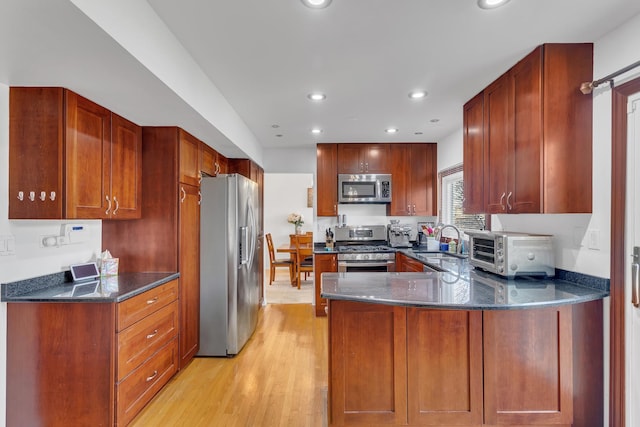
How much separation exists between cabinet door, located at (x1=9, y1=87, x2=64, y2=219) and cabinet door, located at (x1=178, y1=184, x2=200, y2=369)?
100 centimetres

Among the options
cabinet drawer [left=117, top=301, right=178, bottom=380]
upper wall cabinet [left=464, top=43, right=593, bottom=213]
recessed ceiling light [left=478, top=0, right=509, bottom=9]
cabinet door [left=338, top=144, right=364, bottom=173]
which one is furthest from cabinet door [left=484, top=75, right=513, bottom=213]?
cabinet drawer [left=117, top=301, right=178, bottom=380]

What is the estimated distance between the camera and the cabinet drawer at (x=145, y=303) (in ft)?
6.83

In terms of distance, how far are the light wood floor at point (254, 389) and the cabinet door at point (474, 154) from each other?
75.9 inches

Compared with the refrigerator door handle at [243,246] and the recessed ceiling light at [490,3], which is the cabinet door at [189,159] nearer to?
A: the refrigerator door handle at [243,246]

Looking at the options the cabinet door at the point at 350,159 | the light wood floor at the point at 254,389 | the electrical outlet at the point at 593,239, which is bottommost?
the light wood floor at the point at 254,389

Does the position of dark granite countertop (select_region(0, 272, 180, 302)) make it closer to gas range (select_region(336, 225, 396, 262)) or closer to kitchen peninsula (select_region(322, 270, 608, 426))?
kitchen peninsula (select_region(322, 270, 608, 426))

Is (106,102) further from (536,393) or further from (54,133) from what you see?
(536,393)

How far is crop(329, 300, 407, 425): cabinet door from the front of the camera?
192 cm

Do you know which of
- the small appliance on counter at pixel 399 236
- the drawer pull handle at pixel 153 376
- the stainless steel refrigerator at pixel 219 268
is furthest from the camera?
the small appliance on counter at pixel 399 236

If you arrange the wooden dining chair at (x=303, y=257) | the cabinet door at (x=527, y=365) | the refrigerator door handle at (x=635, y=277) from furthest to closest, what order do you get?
1. the wooden dining chair at (x=303, y=257)
2. the cabinet door at (x=527, y=365)
3. the refrigerator door handle at (x=635, y=277)

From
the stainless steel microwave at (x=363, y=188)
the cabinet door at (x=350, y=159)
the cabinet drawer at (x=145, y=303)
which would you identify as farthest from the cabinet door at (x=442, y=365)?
the cabinet door at (x=350, y=159)

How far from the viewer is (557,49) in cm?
198

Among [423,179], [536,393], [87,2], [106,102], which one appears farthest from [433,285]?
[423,179]

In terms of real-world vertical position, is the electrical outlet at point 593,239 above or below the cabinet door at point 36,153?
below
